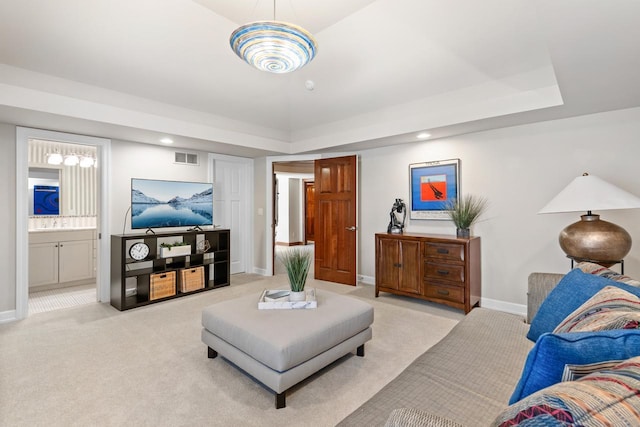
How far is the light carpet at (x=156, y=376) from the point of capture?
1876mm

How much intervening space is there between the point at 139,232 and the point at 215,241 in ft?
3.54

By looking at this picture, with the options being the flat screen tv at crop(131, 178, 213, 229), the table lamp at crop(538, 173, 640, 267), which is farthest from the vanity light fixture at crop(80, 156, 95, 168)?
the table lamp at crop(538, 173, 640, 267)

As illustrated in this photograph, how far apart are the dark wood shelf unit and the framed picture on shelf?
9.76ft

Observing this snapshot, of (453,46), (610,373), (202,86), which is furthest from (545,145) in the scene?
(202,86)

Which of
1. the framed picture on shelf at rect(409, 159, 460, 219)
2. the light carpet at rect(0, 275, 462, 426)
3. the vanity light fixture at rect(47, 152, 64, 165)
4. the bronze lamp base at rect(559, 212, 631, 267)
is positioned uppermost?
the vanity light fixture at rect(47, 152, 64, 165)

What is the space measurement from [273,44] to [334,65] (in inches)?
62.5

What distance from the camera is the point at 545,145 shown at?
3.39 meters

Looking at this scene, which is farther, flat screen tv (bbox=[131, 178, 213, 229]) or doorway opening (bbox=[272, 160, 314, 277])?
doorway opening (bbox=[272, 160, 314, 277])

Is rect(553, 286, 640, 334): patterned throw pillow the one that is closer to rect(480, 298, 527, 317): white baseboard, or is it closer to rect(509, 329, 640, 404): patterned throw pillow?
rect(509, 329, 640, 404): patterned throw pillow

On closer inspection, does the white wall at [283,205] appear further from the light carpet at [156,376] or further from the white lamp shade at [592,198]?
the white lamp shade at [592,198]

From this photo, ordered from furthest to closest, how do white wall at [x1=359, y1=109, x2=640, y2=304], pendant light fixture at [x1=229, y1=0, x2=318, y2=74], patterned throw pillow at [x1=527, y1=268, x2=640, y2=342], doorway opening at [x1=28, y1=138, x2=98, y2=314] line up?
doorway opening at [x1=28, y1=138, x2=98, y2=314] → white wall at [x1=359, y1=109, x2=640, y2=304] → pendant light fixture at [x1=229, y1=0, x2=318, y2=74] → patterned throw pillow at [x1=527, y1=268, x2=640, y2=342]

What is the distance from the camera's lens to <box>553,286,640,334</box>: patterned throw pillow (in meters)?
0.94

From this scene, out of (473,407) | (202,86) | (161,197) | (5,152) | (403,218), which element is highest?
(202,86)

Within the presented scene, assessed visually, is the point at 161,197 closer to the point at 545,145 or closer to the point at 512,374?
the point at 512,374
